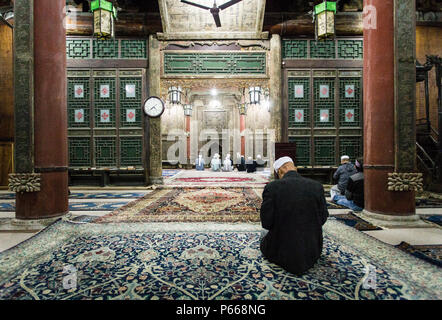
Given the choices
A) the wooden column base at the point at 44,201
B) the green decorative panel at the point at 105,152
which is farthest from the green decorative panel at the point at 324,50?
the wooden column base at the point at 44,201

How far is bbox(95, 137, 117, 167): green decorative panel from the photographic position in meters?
7.44

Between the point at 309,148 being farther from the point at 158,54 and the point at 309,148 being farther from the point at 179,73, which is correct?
the point at 158,54

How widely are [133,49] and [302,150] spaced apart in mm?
6186

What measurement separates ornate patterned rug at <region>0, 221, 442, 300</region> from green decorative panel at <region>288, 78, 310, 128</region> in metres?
4.95

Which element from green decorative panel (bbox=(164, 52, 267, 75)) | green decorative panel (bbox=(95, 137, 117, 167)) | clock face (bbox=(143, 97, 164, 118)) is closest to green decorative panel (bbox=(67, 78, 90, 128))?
green decorative panel (bbox=(95, 137, 117, 167))

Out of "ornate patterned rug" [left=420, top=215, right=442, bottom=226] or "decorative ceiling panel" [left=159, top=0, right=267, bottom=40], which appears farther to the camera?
"decorative ceiling panel" [left=159, top=0, right=267, bottom=40]

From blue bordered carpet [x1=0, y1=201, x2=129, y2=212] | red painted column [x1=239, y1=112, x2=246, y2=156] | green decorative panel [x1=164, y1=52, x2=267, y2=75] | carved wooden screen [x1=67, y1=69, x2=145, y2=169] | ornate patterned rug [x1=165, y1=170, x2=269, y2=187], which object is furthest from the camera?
red painted column [x1=239, y1=112, x2=246, y2=156]

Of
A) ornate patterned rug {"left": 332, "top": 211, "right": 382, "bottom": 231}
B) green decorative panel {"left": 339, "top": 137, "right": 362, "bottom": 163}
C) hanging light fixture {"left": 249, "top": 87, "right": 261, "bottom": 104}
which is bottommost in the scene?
ornate patterned rug {"left": 332, "top": 211, "right": 382, "bottom": 231}

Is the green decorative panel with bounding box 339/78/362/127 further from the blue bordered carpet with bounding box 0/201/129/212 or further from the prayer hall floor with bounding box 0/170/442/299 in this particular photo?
the blue bordered carpet with bounding box 0/201/129/212

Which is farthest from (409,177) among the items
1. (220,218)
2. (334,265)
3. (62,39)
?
(62,39)

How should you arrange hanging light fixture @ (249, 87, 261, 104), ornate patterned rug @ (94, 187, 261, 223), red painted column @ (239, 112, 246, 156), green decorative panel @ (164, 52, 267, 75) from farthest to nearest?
red painted column @ (239, 112, 246, 156) → hanging light fixture @ (249, 87, 261, 104) → green decorative panel @ (164, 52, 267, 75) → ornate patterned rug @ (94, 187, 261, 223)

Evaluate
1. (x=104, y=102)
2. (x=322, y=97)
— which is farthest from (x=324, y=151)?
(x=104, y=102)

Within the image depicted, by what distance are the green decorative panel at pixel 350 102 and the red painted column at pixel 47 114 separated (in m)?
7.30

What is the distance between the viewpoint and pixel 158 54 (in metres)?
7.46
